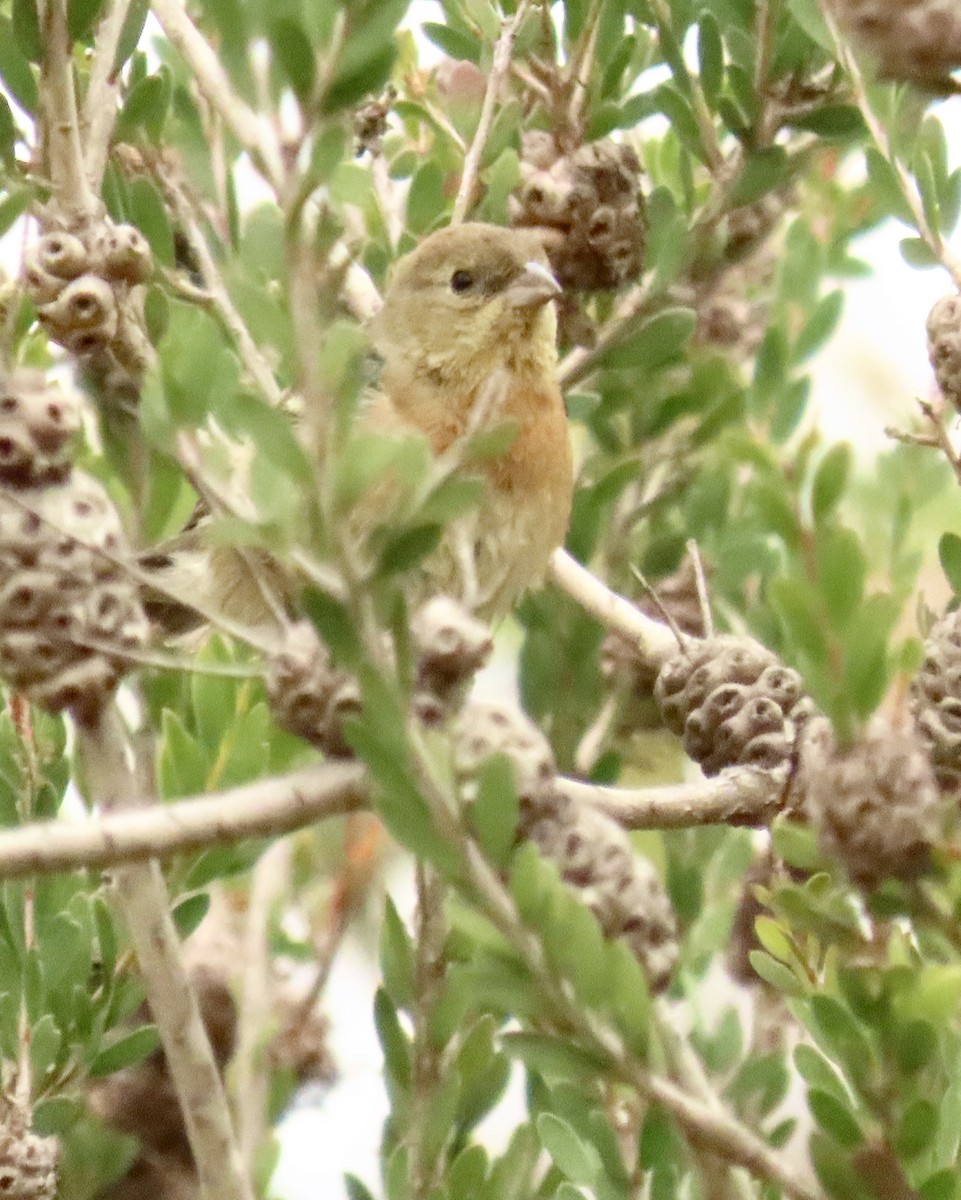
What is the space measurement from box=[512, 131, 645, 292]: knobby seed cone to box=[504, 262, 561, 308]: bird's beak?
119 millimetres

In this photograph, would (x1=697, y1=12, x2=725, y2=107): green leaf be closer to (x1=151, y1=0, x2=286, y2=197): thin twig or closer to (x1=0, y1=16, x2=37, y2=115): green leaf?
(x1=151, y1=0, x2=286, y2=197): thin twig

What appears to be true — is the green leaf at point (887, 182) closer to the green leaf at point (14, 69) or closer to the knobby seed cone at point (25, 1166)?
the green leaf at point (14, 69)

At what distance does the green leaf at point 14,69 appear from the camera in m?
2.45

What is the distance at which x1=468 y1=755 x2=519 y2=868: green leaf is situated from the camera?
1416mm

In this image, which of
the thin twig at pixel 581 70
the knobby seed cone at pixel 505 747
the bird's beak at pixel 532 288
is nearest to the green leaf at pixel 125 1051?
the knobby seed cone at pixel 505 747

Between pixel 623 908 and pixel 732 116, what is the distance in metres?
1.67

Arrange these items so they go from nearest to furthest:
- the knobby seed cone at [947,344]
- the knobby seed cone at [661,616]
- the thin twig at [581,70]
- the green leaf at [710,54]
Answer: the knobby seed cone at [947,344], the green leaf at [710,54], the thin twig at [581,70], the knobby seed cone at [661,616]

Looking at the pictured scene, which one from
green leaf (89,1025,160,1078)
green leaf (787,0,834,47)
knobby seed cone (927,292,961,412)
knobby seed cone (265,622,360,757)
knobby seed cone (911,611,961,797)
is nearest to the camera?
knobby seed cone (265,622,360,757)

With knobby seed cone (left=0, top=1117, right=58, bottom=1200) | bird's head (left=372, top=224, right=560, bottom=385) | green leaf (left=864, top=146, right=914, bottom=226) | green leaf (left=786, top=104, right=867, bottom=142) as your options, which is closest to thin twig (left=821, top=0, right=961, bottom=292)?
green leaf (left=864, top=146, right=914, bottom=226)

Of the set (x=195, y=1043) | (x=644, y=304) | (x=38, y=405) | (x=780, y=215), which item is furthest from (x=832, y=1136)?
(x=780, y=215)

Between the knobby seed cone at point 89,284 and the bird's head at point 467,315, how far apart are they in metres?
1.37

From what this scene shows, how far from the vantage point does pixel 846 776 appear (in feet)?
4.70

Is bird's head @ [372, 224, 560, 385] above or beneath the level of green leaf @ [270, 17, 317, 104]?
beneath

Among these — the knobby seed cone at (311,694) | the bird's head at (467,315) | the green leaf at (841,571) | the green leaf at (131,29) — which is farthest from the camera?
the bird's head at (467,315)
